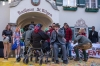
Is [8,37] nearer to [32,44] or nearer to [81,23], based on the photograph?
[32,44]

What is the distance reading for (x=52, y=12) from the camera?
12.3 m

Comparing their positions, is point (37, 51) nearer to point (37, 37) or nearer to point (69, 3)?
point (37, 37)

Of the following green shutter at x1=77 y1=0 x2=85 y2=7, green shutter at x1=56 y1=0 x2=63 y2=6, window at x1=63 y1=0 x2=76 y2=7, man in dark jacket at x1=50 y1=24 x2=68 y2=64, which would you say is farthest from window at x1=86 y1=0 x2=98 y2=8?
man in dark jacket at x1=50 y1=24 x2=68 y2=64

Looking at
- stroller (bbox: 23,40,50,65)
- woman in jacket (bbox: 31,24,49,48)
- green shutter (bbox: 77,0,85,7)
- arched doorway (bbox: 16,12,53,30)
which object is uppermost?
green shutter (bbox: 77,0,85,7)

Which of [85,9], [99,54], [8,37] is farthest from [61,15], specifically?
[8,37]

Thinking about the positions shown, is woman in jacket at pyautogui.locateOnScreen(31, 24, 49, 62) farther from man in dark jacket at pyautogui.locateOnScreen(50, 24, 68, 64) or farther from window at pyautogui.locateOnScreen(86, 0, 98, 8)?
window at pyautogui.locateOnScreen(86, 0, 98, 8)

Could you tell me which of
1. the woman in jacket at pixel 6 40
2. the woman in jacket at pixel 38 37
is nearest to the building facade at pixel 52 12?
the woman in jacket at pixel 6 40

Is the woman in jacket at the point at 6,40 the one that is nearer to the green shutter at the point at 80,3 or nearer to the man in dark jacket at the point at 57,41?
the man in dark jacket at the point at 57,41

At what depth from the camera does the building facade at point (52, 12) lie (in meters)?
11.9

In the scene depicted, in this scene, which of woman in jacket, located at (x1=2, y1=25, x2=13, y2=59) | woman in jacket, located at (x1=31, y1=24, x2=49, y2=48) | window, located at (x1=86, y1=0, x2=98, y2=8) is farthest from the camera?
window, located at (x1=86, y1=0, x2=98, y2=8)

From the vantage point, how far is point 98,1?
46.5ft

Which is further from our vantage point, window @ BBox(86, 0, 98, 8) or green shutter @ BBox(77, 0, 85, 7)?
window @ BBox(86, 0, 98, 8)

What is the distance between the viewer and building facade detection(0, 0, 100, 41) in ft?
39.1

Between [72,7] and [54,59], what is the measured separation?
6714 millimetres
